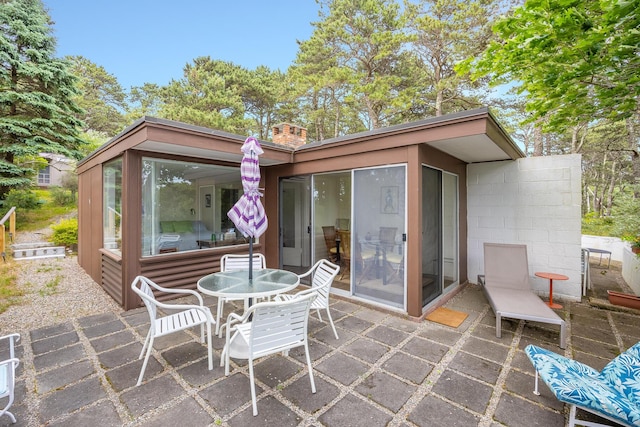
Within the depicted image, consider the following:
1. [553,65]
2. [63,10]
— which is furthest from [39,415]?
[63,10]

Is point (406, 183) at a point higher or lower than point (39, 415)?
higher

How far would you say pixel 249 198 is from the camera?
10.4 feet

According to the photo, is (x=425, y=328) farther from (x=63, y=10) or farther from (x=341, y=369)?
(x=63, y=10)

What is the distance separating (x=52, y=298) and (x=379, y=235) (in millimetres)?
5532

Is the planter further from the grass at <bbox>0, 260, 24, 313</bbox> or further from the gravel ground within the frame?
the grass at <bbox>0, 260, 24, 313</bbox>

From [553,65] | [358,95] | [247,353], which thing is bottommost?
[247,353]

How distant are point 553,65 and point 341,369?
4164 millimetres

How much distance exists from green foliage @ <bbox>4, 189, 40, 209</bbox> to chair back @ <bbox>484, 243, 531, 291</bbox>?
15763mm

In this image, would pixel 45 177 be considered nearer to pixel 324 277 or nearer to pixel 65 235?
pixel 65 235

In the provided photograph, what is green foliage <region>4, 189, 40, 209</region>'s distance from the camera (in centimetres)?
1076

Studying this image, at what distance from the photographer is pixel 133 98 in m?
19.1

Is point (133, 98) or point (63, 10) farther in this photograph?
point (133, 98)

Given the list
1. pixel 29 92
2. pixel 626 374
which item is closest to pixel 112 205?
pixel 626 374

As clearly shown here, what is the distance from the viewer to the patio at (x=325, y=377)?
201 centimetres
